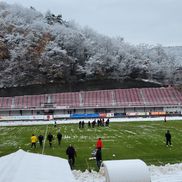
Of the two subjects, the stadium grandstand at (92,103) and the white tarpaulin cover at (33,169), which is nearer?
the white tarpaulin cover at (33,169)

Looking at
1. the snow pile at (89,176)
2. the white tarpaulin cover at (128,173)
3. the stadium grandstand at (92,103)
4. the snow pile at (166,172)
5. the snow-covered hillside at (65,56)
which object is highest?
the snow-covered hillside at (65,56)

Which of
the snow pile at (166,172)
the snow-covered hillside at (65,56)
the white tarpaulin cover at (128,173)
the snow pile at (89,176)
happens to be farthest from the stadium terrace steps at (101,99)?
the white tarpaulin cover at (128,173)

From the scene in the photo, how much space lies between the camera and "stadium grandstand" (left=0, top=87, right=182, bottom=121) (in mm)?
99688

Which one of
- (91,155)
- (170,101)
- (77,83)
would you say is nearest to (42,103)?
(77,83)

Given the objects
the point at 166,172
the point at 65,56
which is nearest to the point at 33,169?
the point at 166,172

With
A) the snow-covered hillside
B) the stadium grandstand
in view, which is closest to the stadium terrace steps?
the stadium grandstand

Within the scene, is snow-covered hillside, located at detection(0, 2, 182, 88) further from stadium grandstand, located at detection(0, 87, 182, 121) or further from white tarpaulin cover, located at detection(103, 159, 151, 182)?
white tarpaulin cover, located at detection(103, 159, 151, 182)

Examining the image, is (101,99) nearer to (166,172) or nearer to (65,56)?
(65,56)

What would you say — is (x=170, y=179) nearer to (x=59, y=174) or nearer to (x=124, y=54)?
(x=59, y=174)

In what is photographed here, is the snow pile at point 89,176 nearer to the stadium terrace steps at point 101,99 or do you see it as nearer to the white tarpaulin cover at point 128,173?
the white tarpaulin cover at point 128,173

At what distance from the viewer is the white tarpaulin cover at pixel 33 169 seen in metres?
13.0

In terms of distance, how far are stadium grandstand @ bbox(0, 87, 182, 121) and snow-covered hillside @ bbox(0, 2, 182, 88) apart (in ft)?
34.9

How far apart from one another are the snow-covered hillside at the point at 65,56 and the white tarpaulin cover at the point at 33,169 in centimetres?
9769

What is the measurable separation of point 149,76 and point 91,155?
9604cm
